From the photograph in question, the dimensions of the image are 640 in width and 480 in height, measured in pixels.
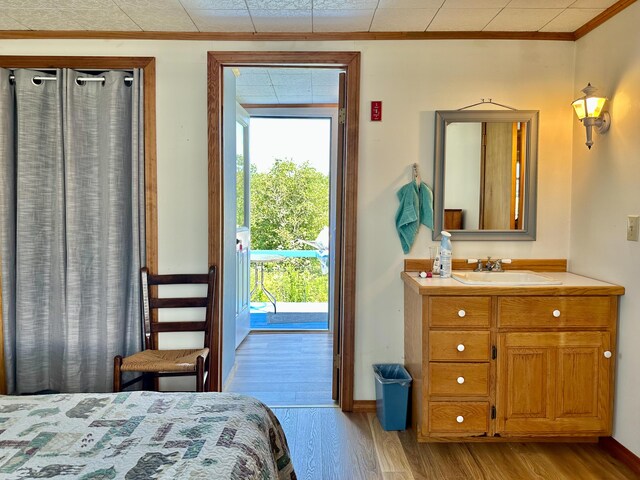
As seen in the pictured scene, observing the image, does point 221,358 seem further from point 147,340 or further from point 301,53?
point 301,53

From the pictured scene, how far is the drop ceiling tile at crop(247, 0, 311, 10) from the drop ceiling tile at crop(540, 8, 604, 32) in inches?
55.2

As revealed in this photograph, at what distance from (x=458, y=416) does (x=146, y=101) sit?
2563 mm

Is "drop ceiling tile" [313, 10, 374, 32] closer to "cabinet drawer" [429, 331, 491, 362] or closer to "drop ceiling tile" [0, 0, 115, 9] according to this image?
"drop ceiling tile" [0, 0, 115, 9]

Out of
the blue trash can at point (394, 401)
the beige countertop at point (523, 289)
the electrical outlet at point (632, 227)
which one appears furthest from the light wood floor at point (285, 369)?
the electrical outlet at point (632, 227)

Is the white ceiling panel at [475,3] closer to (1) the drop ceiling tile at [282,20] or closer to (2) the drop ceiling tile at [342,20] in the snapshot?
(2) the drop ceiling tile at [342,20]

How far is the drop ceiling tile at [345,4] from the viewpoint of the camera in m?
2.34

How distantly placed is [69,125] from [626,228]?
3.16m

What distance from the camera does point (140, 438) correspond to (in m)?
1.32

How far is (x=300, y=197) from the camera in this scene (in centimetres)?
595

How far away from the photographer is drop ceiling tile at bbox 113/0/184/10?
92.2 inches

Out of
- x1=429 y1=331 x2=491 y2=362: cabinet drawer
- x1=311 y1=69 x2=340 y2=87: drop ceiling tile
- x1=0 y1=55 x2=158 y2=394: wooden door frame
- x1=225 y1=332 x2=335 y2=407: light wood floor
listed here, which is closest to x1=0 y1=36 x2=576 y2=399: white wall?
x1=0 y1=55 x2=158 y2=394: wooden door frame

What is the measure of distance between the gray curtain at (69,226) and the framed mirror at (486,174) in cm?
189

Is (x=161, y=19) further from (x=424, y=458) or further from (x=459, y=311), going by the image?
(x=424, y=458)

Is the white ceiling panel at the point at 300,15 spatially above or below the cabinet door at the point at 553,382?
above
